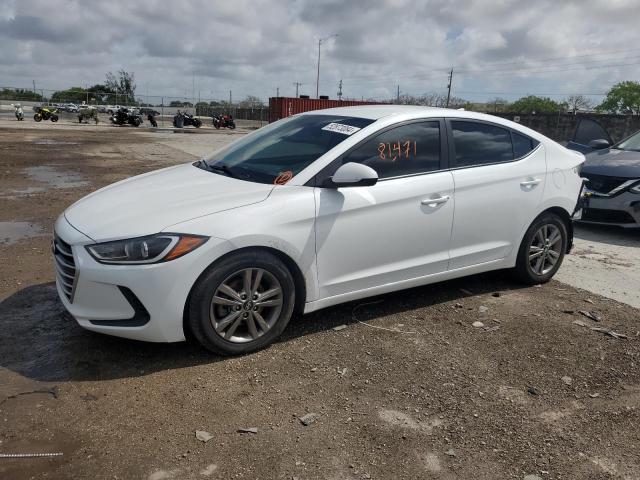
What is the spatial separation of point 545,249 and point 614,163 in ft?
10.9

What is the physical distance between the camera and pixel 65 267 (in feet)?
11.6

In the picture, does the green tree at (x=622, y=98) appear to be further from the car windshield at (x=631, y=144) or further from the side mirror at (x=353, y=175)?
the side mirror at (x=353, y=175)

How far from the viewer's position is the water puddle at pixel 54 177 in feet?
35.1

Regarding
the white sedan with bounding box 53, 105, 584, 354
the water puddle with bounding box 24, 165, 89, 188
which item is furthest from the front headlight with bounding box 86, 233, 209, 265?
the water puddle with bounding box 24, 165, 89, 188

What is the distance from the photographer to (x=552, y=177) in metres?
5.05

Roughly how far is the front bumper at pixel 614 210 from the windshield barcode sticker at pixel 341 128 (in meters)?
4.12

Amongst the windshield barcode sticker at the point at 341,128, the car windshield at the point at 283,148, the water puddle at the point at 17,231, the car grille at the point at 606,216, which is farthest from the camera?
the car grille at the point at 606,216

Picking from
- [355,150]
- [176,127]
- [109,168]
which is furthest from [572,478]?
[176,127]

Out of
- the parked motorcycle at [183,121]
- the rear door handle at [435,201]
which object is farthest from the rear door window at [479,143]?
the parked motorcycle at [183,121]

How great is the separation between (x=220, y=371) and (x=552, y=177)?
3465 mm

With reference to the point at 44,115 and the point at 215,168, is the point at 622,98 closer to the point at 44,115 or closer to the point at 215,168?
the point at 44,115

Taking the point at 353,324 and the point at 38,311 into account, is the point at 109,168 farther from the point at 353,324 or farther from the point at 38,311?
the point at 353,324

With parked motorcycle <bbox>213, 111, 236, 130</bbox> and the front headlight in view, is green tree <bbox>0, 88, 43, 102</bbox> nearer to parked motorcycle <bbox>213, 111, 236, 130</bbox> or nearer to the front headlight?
parked motorcycle <bbox>213, 111, 236, 130</bbox>

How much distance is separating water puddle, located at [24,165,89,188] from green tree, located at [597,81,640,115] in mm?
97953
